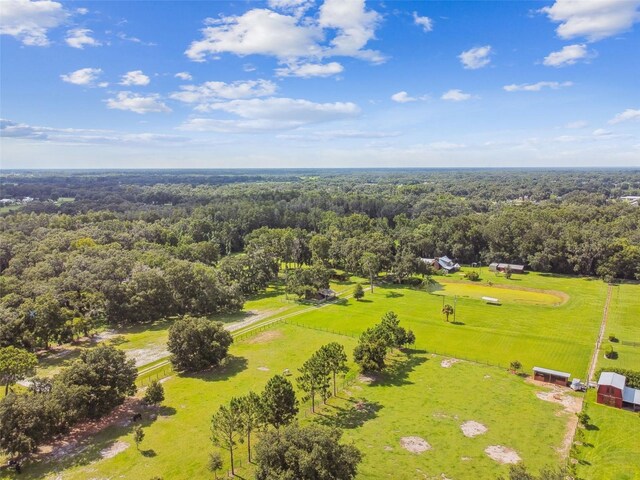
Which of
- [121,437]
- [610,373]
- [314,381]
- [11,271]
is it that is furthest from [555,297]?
[11,271]

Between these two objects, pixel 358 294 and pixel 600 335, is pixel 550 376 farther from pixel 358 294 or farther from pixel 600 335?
pixel 358 294

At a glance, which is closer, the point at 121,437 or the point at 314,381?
the point at 121,437

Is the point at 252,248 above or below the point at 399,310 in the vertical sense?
above

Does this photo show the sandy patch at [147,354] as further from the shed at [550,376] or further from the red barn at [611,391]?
the red barn at [611,391]

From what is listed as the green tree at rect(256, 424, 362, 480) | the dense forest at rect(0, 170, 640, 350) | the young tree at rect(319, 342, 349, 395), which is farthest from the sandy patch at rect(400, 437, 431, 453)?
the dense forest at rect(0, 170, 640, 350)

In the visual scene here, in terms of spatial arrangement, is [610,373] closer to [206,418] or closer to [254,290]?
[206,418]
